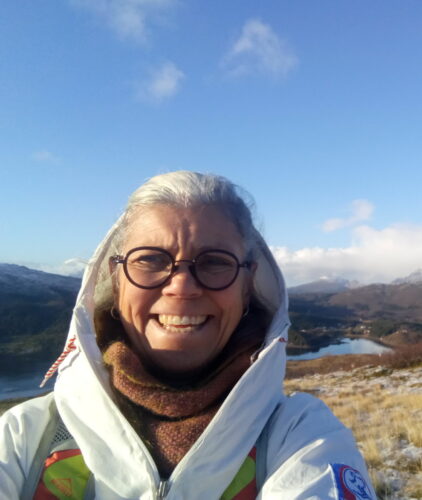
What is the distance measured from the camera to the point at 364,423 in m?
8.38

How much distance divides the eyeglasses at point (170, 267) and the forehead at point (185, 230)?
47 millimetres

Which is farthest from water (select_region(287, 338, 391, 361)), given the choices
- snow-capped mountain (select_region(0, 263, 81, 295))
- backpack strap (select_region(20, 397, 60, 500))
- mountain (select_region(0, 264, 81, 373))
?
snow-capped mountain (select_region(0, 263, 81, 295))

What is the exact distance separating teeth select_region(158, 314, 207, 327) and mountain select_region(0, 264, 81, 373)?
5077cm

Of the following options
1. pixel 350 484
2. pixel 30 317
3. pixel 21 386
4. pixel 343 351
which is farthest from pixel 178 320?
pixel 30 317

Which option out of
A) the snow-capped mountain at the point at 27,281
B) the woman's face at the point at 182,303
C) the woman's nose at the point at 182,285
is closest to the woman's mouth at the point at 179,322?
the woman's face at the point at 182,303

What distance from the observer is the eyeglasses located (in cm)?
214

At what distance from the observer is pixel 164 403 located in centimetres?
194

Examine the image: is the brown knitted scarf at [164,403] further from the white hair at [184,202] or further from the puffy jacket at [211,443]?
the white hair at [184,202]

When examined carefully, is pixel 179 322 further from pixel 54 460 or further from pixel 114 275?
pixel 54 460

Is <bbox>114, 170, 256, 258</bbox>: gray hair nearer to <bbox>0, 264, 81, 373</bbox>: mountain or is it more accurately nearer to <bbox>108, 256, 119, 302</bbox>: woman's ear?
<bbox>108, 256, 119, 302</bbox>: woman's ear

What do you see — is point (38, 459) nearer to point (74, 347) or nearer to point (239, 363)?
point (74, 347)

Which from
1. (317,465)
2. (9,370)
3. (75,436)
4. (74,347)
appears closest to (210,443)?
(317,465)

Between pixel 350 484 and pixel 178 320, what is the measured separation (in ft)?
3.42

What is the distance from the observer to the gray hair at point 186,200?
7.43 feet
